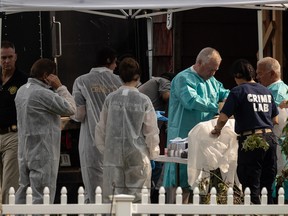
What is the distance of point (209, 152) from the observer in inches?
493

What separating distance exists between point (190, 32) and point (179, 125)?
552 cm

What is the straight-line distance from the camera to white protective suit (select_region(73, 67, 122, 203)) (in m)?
13.5

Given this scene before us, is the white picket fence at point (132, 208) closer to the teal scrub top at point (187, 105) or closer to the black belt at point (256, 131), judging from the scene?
the black belt at point (256, 131)

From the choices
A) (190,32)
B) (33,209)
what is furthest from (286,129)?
(190,32)

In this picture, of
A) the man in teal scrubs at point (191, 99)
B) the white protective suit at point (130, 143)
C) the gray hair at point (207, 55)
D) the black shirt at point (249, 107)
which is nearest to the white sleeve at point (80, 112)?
the man in teal scrubs at point (191, 99)

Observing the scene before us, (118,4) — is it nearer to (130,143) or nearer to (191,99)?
(130,143)

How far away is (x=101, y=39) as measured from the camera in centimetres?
1627

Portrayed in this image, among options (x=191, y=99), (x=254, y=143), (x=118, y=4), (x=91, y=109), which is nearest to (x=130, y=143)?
(x=254, y=143)

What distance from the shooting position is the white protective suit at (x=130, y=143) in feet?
38.7

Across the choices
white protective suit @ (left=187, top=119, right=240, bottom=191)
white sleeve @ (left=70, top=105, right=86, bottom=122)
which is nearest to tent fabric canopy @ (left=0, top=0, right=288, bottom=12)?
white protective suit @ (left=187, top=119, right=240, bottom=191)

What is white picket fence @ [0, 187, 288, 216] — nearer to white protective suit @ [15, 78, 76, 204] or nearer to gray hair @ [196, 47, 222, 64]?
white protective suit @ [15, 78, 76, 204]

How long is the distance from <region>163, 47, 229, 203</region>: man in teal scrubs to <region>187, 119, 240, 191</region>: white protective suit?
0.73 metres

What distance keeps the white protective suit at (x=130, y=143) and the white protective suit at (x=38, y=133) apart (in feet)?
2.26

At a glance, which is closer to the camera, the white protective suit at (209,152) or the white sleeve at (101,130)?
the white sleeve at (101,130)
